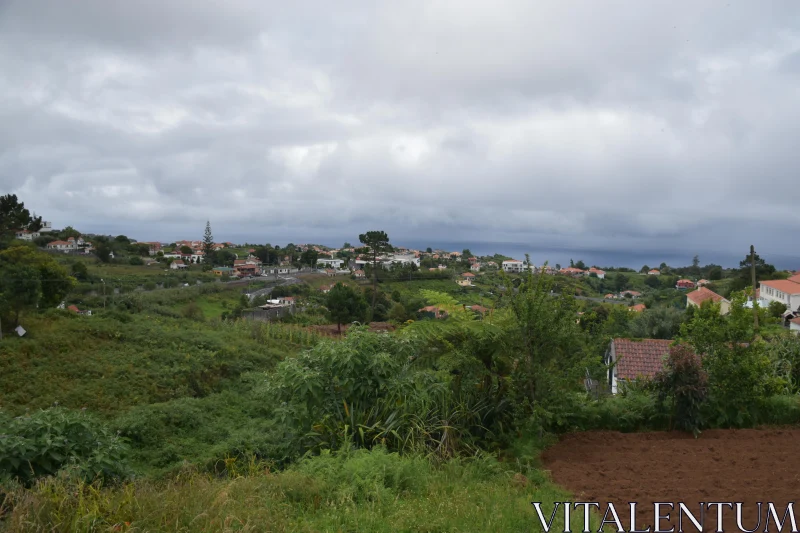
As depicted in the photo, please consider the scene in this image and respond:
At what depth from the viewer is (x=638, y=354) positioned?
18266 millimetres

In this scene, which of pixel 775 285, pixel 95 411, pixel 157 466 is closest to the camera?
pixel 157 466

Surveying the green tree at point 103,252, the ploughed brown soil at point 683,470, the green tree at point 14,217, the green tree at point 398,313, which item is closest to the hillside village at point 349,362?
the green tree at point 398,313

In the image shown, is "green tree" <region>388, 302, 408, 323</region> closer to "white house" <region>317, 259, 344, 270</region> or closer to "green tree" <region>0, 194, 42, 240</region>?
"green tree" <region>0, 194, 42, 240</region>

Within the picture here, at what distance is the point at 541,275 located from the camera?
604 cm

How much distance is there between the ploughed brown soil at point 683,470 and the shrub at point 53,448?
4284 mm

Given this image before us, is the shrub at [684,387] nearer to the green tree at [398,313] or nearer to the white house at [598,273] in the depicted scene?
the green tree at [398,313]

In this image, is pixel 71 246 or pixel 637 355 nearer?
pixel 637 355

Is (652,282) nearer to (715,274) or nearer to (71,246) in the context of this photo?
(715,274)

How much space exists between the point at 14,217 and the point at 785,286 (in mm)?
57486

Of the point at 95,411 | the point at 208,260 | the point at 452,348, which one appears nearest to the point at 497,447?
the point at 452,348

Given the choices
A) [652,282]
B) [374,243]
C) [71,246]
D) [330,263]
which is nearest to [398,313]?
[374,243]

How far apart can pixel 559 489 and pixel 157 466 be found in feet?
24.3

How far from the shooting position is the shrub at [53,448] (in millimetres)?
4270

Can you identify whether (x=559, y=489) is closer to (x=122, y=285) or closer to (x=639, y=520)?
(x=639, y=520)
